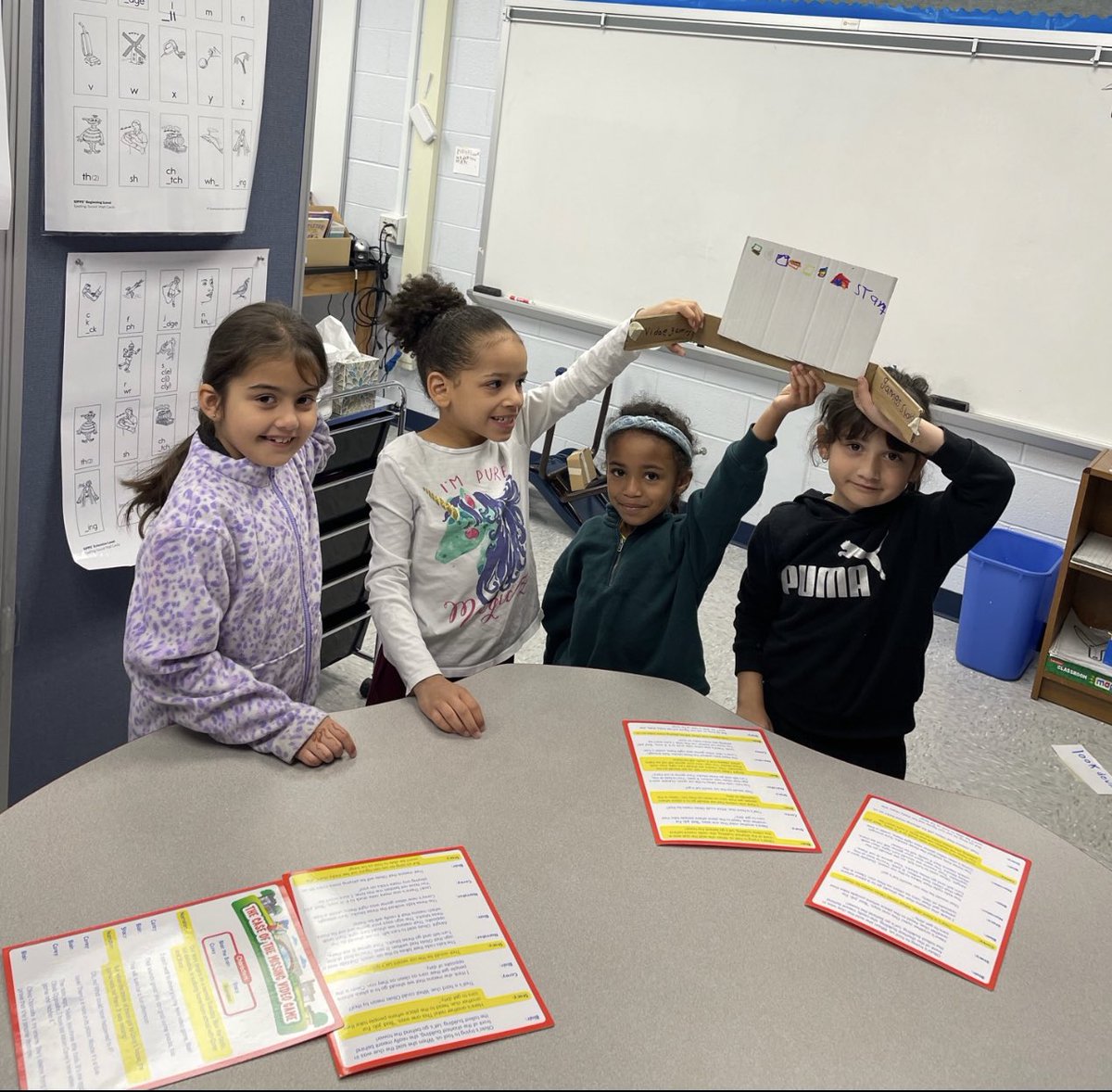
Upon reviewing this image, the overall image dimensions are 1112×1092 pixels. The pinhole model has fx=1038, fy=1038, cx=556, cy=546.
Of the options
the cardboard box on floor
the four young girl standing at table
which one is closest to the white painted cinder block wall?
the cardboard box on floor

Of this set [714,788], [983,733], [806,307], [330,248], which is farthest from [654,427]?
[330,248]

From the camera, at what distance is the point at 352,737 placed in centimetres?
126

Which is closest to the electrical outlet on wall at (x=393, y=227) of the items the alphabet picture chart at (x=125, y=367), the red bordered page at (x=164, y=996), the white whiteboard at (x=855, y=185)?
the white whiteboard at (x=855, y=185)

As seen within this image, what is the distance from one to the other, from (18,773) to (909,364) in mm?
2925

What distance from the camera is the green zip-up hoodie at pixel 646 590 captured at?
1.56 meters

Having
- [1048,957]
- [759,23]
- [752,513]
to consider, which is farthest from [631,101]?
[1048,957]

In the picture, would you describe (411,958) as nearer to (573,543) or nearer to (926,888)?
(926,888)

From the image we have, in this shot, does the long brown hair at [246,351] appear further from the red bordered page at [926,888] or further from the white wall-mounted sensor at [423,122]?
the white wall-mounted sensor at [423,122]

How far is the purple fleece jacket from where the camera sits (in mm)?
1194

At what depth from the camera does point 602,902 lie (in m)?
1.04

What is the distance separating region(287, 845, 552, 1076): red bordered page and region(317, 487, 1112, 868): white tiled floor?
1639 mm

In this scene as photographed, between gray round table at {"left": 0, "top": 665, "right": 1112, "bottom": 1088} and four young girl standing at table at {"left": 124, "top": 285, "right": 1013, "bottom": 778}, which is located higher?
four young girl standing at table at {"left": 124, "top": 285, "right": 1013, "bottom": 778}

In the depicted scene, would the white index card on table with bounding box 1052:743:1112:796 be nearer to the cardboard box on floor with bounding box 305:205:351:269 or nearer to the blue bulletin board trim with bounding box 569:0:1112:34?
the blue bulletin board trim with bounding box 569:0:1112:34

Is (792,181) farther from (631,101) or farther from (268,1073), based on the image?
(268,1073)
